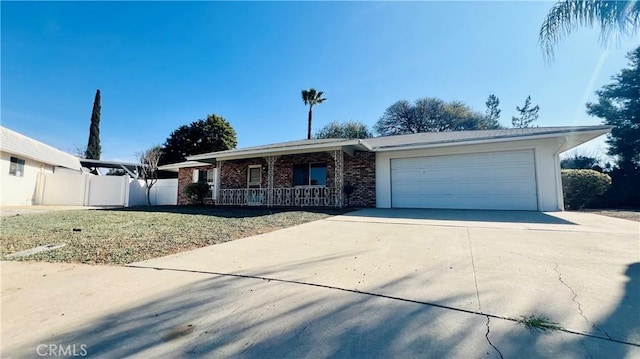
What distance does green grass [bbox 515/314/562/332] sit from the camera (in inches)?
75.9

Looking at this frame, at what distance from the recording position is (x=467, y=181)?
10633 millimetres

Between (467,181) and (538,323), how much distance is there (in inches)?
381

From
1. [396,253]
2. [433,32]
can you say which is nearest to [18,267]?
[396,253]

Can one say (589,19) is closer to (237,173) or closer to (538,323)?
(538,323)

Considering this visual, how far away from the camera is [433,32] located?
9.72 meters

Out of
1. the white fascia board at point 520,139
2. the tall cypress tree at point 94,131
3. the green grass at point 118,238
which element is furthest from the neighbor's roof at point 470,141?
the tall cypress tree at point 94,131

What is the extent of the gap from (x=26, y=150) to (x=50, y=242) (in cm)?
1564

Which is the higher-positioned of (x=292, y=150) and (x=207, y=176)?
(x=292, y=150)

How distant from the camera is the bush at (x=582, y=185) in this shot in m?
12.8

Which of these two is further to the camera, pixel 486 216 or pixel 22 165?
pixel 22 165

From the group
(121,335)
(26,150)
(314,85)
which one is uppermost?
(314,85)

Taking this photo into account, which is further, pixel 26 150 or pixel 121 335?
pixel 26 150

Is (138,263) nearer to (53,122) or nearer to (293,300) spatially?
(293,300)

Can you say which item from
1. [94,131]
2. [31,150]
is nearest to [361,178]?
[31,150]
